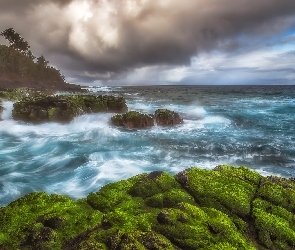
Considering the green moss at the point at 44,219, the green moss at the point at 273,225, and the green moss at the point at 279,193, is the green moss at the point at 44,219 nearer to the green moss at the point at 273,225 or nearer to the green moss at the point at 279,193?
the green moss at the point at 273,225

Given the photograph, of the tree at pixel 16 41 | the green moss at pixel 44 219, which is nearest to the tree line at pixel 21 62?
the tree at pixel 16 41

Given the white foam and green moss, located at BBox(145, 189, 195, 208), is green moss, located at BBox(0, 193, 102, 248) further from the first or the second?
the white foam

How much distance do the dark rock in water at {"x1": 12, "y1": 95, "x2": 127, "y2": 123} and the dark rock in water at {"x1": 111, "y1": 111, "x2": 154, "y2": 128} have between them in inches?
224

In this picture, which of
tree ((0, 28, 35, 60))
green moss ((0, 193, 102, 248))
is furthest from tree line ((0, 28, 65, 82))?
green moss ((0, 193, 102, 248))

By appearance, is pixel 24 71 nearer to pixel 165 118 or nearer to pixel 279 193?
pixel 165 118

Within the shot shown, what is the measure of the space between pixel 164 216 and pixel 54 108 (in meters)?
26.9

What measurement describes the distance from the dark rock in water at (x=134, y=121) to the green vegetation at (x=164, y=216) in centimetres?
1923

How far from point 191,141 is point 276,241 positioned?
1659 cm

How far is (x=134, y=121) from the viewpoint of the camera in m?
26.9

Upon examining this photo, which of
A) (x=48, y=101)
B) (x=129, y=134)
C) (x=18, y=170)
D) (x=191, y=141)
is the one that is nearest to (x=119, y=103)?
(x=48, y=101)

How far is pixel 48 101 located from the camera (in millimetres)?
30891

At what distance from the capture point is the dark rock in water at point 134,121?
2683 cm

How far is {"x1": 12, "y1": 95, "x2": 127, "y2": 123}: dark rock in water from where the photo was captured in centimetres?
2892

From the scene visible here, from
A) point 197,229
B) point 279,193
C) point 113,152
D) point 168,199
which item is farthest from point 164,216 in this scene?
point 113,152
